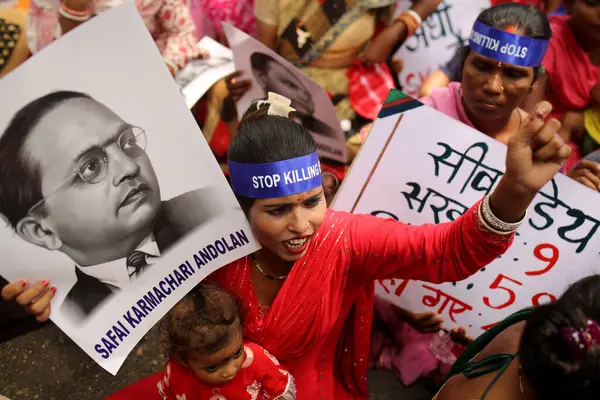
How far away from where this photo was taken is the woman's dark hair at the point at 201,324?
131 centimetres

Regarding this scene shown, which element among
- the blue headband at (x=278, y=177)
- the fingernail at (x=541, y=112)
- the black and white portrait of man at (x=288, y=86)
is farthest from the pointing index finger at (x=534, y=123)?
the black and white portrait of man at (x=288, y=86)

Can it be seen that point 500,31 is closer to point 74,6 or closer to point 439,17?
point 439,17

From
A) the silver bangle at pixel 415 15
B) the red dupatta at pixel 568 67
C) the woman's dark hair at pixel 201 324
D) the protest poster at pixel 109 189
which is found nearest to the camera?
the protest poster at pixel 109 189

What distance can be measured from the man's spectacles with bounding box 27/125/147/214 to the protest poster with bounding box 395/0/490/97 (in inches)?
73.8

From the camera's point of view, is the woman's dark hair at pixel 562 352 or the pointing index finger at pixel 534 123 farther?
the pointing index finger at pixel 534 123

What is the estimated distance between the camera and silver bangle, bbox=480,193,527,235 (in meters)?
1.20

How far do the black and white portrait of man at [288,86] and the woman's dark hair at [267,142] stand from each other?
0.58 m

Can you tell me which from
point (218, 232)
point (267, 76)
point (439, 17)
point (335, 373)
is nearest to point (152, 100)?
point (218, 232)

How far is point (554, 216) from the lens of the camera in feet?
5.16

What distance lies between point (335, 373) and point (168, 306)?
72 cm

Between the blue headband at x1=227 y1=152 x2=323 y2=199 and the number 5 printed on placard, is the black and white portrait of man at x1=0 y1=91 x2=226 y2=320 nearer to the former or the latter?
the blue headband at x1=227 y1=152 x2=323 y2=199

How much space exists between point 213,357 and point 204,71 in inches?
58.6

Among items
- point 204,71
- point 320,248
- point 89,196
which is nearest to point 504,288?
point 320,248

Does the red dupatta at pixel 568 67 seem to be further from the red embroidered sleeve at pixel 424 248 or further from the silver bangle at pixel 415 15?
the red embroidered sleeve at pixel 424 248
